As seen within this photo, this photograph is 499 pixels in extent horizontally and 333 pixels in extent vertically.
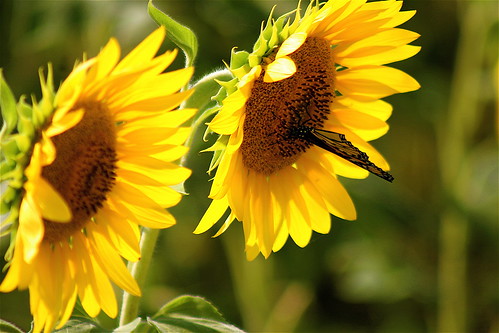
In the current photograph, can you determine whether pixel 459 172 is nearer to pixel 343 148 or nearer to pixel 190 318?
pixel 343 148

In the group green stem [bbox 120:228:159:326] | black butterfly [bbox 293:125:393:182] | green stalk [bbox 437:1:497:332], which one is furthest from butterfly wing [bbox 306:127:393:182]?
green stalk [bbox 437:1:497:332]

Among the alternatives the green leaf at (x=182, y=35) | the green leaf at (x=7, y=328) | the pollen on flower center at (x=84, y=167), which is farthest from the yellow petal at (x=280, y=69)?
the green leaf at (x=7, y=328)

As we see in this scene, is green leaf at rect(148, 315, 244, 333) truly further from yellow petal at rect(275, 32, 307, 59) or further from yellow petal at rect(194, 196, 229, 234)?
yellow petal at rect(275, 32, 307, 59)

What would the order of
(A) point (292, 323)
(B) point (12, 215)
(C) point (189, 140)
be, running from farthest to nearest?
1. (A) point (292, 323)
2. (C) point (189, 140)
3. (B) point (12, 215)

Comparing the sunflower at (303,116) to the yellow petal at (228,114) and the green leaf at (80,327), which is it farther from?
the green leaf at (80,327)

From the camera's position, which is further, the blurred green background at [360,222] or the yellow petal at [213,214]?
the blurred green background at [360,222]

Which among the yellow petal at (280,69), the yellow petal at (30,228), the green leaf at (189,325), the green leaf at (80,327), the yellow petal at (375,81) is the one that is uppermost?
the yellow petal at (375,81)

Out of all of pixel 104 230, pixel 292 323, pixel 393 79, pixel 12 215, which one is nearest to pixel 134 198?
pixel 104 230

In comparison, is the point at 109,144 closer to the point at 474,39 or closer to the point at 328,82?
the point at 328,82
